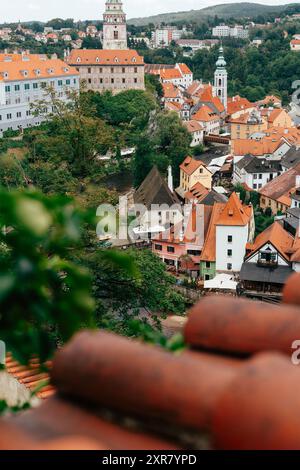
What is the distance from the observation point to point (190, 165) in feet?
108

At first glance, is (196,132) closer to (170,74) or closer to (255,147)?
(255,147)

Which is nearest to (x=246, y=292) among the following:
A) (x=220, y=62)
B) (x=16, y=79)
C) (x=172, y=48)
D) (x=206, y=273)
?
(x=206, y=273)

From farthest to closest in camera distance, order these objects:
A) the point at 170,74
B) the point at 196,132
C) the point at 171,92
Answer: the point at 170,74, the point at 171,92, the point at 196,132

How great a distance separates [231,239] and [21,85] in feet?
84.6

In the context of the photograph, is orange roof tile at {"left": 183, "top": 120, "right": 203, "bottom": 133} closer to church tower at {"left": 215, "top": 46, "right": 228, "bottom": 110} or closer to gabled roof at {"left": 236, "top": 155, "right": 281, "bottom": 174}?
church tower at {"left": 215, "top": 46, "right": 228, "bottom": 110}

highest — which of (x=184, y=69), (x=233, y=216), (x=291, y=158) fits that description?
(x=184, y=69)

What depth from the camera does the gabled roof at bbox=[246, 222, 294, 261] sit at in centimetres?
2055

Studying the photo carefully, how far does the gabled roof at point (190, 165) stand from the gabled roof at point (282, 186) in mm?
3565

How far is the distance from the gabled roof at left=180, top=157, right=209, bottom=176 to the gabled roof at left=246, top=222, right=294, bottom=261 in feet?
33.7

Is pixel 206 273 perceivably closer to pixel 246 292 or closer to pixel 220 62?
pixel 246 292

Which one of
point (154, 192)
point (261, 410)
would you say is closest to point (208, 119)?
point (154, 192)

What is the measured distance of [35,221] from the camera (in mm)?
1609
